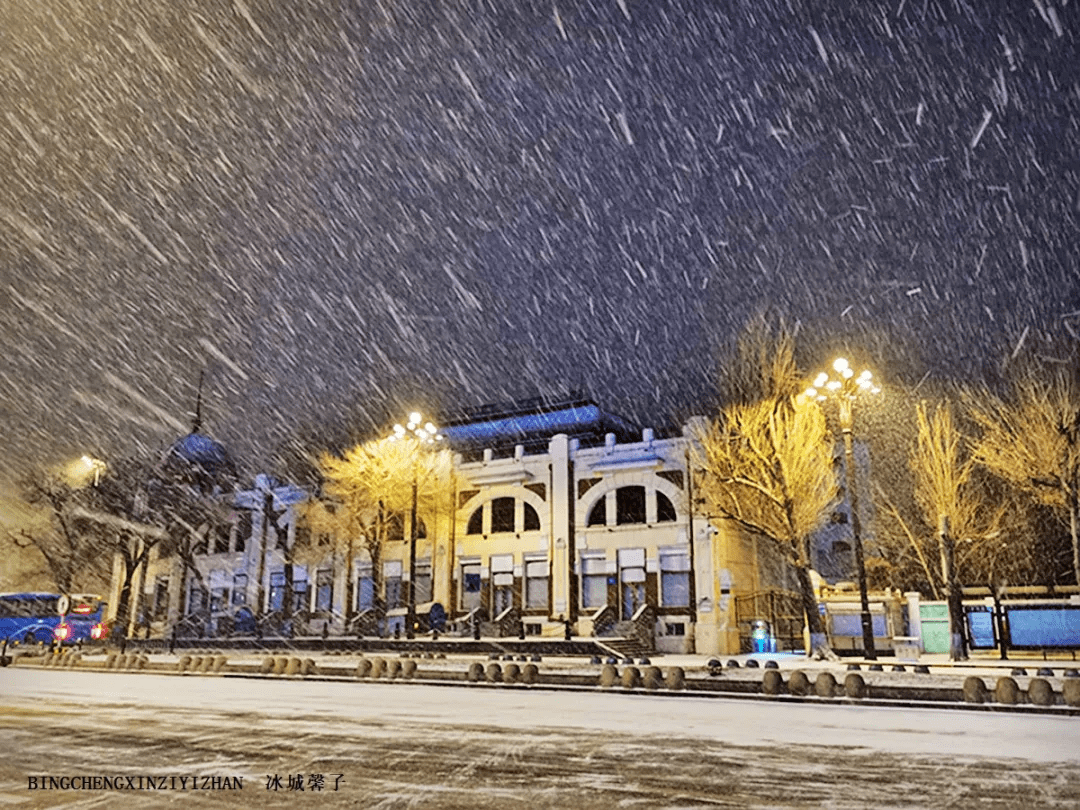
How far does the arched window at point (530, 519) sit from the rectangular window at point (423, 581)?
5840 mm

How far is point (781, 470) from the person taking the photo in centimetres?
2319

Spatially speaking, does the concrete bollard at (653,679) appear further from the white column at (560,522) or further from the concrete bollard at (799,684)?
the white column at (560,522)

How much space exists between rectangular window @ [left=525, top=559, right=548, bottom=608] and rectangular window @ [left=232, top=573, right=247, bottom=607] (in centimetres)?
1902

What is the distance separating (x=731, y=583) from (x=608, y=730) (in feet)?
78.3

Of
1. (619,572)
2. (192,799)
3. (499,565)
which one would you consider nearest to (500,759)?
(192,799)

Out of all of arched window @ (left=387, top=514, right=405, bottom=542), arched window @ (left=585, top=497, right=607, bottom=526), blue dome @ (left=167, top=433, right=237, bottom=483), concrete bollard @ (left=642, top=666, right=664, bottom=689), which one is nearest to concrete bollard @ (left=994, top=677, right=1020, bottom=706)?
concrete bollard @ (left=642, top=666, right=664, bottom=689)

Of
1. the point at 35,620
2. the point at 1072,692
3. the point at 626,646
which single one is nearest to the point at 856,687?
the point at 1072,692

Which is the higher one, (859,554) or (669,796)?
(859,554)

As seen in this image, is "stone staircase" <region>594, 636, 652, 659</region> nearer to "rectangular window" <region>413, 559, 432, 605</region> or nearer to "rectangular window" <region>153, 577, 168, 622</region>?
"rectangular window" <region>413, 559, 432, 605</region>

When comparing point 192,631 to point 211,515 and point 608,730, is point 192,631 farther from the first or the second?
point 608,730

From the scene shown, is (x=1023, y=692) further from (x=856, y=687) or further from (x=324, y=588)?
(x=324, y=588)

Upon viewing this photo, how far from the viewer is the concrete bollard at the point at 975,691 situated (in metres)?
12.4

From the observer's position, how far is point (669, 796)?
6.08m

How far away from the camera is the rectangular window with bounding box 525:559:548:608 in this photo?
120ft
